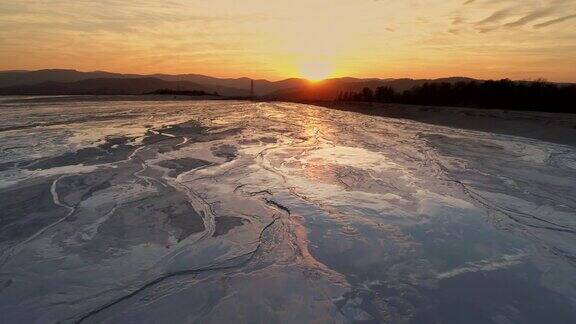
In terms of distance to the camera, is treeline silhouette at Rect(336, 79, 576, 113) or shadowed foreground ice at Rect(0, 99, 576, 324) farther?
treeline silhouette at Rect(336, 79, 576, 113)

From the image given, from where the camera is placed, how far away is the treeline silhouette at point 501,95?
2272cm

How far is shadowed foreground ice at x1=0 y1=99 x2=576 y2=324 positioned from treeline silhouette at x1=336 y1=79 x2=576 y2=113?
49.2ft

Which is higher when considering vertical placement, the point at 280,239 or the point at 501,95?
the point at 501,95

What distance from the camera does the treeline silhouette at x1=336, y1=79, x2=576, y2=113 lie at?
22.7 m

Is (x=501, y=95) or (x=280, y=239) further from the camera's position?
(x=501, y=95)

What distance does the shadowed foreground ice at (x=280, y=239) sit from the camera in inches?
140

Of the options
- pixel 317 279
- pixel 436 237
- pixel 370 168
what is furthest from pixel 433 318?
pixel 370 168

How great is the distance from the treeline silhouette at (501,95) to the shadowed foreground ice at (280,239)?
49.2 feet

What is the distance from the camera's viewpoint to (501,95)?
2588 cm

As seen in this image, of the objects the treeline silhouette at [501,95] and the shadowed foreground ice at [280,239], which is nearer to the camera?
the shadowed foreground ice at [280,239]

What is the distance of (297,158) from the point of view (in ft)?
34.8

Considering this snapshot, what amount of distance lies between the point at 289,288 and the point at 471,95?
91.1 ft

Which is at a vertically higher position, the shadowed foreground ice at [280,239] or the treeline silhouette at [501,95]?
the treeline silhouette at [501,95]

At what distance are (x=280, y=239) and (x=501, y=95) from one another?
25483 millimetres
